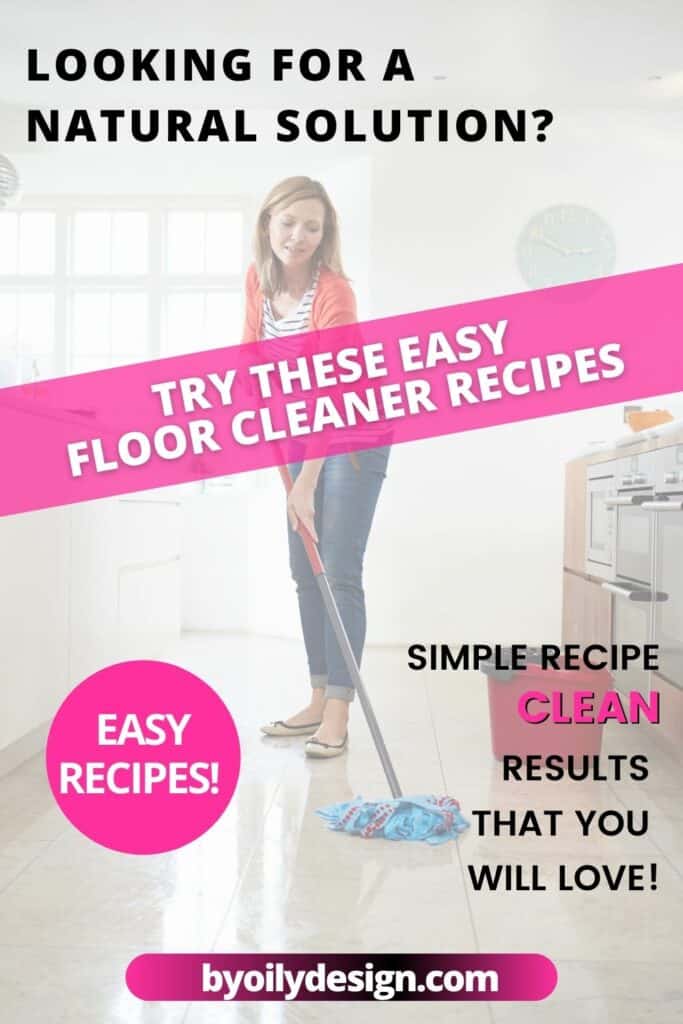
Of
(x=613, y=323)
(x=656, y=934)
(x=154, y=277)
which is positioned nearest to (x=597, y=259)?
(x=613, y=323)

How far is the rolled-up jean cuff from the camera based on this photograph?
241 cm

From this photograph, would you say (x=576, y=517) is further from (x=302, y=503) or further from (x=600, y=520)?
(x=302, y=503)

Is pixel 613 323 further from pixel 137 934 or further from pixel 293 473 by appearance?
pixel 137 934

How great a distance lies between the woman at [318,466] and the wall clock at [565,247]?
197 centimetres

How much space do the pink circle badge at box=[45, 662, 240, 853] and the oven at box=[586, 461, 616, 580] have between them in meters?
1.05

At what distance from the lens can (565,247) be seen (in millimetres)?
4270

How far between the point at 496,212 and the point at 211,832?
3192 mm

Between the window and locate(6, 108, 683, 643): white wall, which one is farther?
the window

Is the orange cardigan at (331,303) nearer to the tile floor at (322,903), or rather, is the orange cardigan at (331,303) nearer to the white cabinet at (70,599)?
the white cabinet at (70,599)

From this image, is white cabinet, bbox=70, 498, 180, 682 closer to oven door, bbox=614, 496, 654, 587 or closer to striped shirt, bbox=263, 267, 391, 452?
striped shirt, bbox=263, 267, 391, 452

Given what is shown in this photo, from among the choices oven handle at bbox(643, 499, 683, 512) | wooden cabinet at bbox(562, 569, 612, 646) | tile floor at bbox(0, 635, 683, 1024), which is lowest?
tile floor at bbox(0, 635, 683, 1024)

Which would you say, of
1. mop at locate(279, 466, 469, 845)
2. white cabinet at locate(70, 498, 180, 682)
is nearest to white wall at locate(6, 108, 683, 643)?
white cabinet at locate(70, 498, 180, 682)

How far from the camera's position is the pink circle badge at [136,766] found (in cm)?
176

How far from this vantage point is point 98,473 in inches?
94.2
